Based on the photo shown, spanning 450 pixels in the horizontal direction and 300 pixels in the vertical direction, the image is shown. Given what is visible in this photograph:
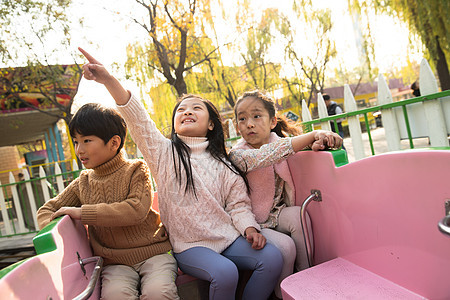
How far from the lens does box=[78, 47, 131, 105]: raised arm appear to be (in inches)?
52.4

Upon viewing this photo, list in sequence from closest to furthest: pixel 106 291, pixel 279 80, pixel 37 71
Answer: pixel 106 291, pixel 37 71, pixel 279 80

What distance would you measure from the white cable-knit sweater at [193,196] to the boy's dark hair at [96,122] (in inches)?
3.4

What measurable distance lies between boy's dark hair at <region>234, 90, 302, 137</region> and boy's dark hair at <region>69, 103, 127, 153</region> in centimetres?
71

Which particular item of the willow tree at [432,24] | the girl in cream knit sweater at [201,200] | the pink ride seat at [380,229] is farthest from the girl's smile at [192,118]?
the willow tree at [432,24]

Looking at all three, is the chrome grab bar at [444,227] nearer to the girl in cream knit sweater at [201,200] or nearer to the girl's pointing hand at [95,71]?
the girl in cream knit sweater at [201,200]

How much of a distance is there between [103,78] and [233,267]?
0.98 m

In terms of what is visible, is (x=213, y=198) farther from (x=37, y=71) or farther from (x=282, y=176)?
(x=37, y=71)

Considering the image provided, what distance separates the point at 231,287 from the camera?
1.28 m

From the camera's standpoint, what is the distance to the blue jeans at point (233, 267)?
127cm

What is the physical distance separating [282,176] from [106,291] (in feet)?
3.23

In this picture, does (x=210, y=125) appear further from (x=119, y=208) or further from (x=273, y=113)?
(x=119, y=208)

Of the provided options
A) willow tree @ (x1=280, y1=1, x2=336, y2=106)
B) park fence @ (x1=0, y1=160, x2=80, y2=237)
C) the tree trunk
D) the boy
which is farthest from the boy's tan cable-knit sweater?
willow tree @ (x1=280, y1=1, x2=336, y2=106)

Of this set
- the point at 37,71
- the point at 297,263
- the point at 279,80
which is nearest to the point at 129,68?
the point at 37,71

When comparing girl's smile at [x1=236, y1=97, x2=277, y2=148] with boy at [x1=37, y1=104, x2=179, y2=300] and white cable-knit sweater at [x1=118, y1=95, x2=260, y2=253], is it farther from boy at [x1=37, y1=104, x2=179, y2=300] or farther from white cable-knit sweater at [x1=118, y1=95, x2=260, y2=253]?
boy at [x1=37, y1=104, x2=179, y2=300]
